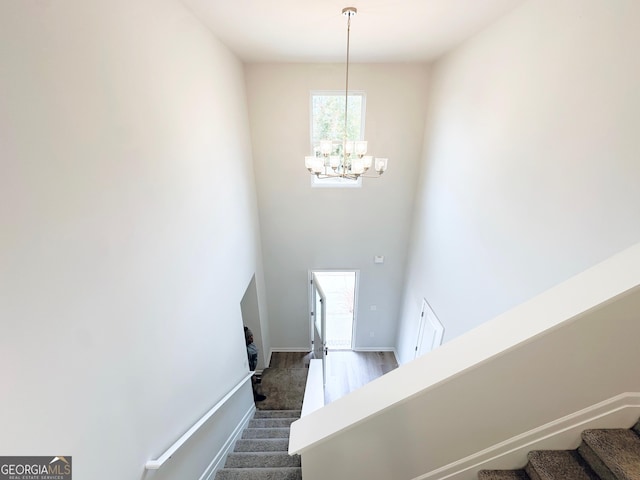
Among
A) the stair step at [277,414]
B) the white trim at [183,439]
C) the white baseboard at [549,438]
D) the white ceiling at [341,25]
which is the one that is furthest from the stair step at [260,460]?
the white ceiling at [341,25]

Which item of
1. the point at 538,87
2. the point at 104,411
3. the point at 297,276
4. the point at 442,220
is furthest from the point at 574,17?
the point at 297,276

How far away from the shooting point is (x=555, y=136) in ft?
6.53

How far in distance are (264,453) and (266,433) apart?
675 mm

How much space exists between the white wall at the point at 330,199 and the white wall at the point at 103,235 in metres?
1.87

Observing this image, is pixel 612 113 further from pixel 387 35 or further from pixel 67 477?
pixel 67 477

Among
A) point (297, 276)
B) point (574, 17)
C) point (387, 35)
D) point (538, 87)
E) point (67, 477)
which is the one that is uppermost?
point (387, 35)

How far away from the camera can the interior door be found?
4.23 metres

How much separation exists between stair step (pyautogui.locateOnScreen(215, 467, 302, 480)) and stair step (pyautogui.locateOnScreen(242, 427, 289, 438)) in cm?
109

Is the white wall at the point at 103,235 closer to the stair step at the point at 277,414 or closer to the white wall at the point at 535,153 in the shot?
the stair step at the point at 277,414

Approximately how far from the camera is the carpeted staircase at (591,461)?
1.16 m

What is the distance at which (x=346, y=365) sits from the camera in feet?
18.9

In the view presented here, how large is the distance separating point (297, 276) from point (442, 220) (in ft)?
9.08

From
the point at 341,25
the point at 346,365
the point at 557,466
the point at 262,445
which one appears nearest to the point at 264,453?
the point at 262,445

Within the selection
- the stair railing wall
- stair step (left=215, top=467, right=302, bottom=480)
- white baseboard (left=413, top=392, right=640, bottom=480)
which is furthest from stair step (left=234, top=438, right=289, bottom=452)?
white baseboard (left=413, top=392, right=640, bottom=480)
